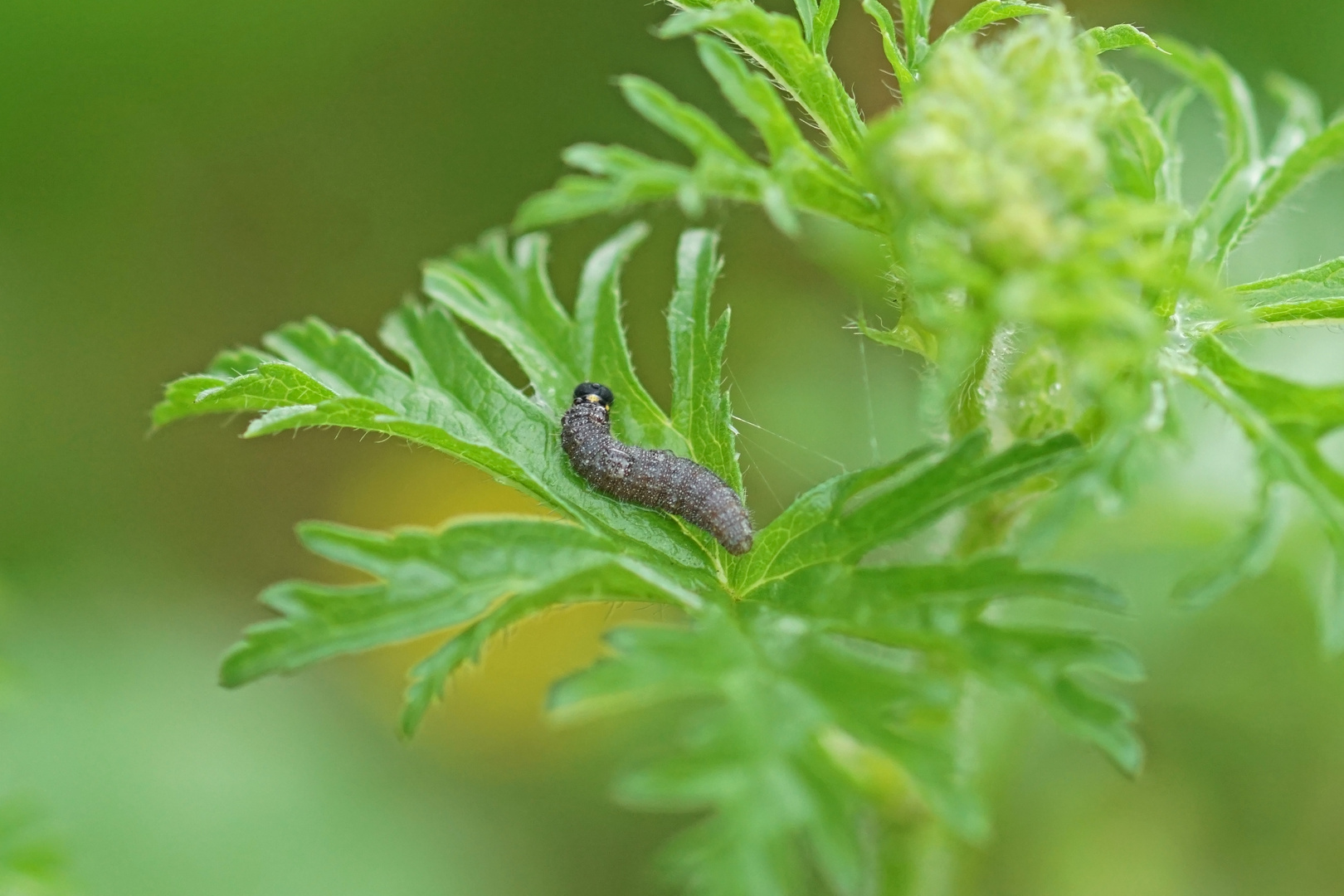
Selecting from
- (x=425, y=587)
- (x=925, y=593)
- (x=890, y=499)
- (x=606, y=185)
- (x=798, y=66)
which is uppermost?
(x=798, y=66)

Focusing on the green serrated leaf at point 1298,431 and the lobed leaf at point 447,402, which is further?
the lobed leaf at point 447,402

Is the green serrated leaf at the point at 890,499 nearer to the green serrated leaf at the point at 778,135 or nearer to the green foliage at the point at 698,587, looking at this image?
the green foliage at the point at 698,587

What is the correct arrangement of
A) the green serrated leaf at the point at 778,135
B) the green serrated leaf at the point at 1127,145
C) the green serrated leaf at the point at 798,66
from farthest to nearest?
the green serrated leaf at the point at 1127,145 → the green serrated leaf at the point at 798,66 → the green serrated leaf at the point at 778,135

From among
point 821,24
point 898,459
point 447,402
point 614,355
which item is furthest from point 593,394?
point 821,24

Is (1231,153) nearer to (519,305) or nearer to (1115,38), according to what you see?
(1115,38)

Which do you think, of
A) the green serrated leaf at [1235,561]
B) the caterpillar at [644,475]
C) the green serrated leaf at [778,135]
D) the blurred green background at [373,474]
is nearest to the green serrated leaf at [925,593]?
the green serrated leaf at [1235,561]

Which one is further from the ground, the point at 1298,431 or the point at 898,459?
the point at 898,459

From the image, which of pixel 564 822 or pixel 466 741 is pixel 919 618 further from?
pixel 466 741

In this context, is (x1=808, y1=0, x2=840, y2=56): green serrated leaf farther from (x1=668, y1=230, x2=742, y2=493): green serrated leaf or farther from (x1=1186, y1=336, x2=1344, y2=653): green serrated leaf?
(x1=1186, y1=336, x2=1344, y2=653): green serrated leaf
